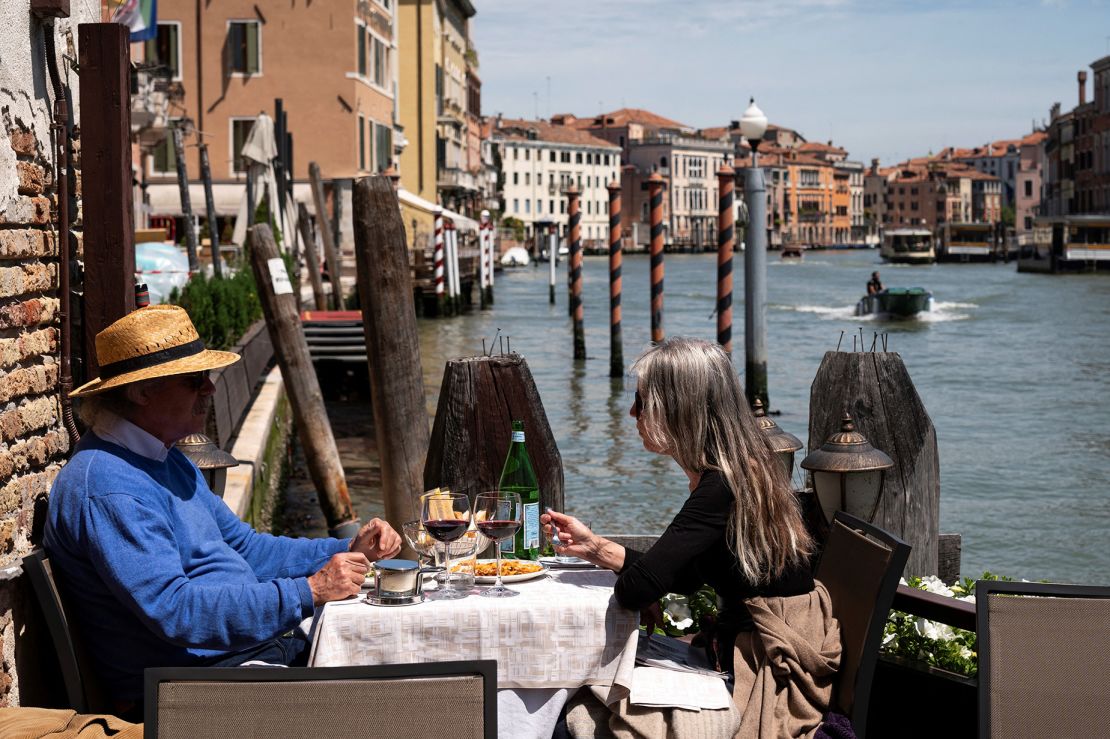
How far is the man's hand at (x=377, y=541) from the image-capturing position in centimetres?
350

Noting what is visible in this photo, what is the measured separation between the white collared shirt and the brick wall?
0.38m

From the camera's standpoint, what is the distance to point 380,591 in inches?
125

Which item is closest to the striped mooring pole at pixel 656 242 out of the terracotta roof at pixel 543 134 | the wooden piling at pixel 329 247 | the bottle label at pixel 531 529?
the wooden piling at pixel 329 247

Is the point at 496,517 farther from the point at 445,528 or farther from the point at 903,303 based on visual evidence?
the point at 903,303

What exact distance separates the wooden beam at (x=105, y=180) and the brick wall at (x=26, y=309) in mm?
102

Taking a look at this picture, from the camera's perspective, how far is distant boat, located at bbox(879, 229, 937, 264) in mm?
90625

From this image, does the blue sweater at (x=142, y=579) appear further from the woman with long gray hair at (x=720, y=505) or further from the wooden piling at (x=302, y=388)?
the wooden piling at (x=302, y=388)

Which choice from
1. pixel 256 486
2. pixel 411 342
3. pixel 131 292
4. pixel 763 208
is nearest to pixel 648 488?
pixel 763 208

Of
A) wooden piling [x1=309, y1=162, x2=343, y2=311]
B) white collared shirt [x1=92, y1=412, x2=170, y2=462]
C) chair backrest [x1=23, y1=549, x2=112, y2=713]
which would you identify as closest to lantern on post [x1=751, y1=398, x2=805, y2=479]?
white collared shirt [x1=92, y1=412, x2=170, y2=462]

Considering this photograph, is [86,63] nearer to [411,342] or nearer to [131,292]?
[131,292]

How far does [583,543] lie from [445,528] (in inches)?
12.2

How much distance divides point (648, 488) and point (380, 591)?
1007cm

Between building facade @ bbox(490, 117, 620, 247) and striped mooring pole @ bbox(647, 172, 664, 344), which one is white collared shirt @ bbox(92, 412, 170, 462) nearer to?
striped mooring pole @ bbox(647, 172, 664, 344)

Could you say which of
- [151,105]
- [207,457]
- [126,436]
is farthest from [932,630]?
[151,105]
